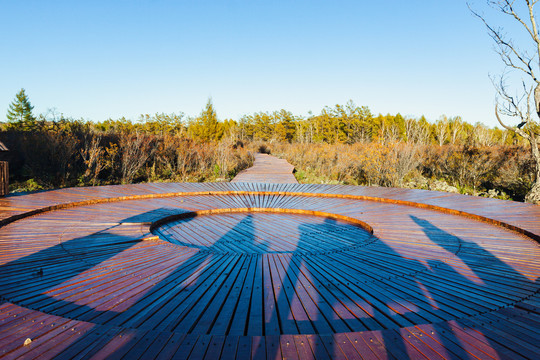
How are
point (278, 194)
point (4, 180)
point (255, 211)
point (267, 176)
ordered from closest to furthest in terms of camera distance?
point (4, 180), point (255, 211), point (278, 194), point (267, 176)

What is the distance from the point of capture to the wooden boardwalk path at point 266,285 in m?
1.42

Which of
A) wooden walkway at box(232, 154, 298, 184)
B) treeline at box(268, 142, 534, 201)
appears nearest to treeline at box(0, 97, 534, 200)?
treeline at box(268, 142, 534, 201)

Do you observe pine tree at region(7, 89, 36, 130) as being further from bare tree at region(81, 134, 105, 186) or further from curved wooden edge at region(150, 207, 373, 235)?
curved wooden edge at region(150, 207, 373, 235)

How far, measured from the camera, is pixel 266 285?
2.19m

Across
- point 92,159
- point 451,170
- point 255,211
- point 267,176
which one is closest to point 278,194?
point 255,211

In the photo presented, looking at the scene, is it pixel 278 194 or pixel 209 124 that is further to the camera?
pixel 209 124

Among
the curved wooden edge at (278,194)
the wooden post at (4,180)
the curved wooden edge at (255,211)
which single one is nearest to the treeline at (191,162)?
the wooden post at (4,180)

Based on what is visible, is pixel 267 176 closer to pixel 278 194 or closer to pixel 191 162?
pixel 191 162

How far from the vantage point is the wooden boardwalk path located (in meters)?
1.42

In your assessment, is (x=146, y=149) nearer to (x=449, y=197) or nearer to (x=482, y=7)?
(x=449, y=197)

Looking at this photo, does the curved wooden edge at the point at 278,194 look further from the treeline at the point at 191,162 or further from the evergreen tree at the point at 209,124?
the evergreen tree at the point at 209,124

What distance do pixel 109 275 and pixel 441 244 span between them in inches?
123

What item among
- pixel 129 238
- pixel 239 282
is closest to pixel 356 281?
pixel 239 282

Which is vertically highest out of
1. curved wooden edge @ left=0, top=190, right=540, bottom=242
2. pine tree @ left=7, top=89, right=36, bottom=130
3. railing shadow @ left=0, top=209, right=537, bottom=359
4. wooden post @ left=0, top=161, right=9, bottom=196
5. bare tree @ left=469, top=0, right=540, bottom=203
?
pine tree @ left=7, top=89, right=36, bottom=130
